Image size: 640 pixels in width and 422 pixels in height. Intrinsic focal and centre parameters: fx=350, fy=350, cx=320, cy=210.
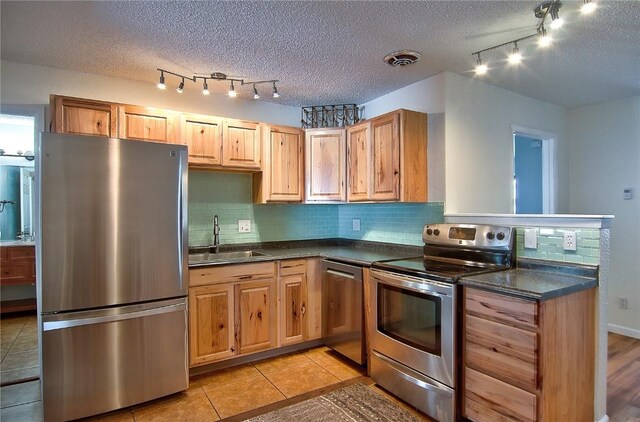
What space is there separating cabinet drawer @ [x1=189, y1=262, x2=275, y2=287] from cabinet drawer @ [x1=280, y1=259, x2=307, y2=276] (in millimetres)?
93

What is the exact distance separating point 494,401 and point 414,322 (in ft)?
2.02

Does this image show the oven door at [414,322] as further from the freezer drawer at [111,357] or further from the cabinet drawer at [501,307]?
the freezer drawer at [111,357]

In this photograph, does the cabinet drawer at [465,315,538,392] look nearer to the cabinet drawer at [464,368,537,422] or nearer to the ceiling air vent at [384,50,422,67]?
the cabinet drawer at [464,368,537,422]

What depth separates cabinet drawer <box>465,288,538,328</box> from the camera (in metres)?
1.73

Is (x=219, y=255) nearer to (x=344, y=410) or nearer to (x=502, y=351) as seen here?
(x=344, y=410)

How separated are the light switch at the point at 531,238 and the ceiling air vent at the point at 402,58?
145 cm

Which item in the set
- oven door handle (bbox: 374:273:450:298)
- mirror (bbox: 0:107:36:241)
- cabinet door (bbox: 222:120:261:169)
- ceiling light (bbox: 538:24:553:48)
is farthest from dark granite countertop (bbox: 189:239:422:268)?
mirror (bbox: 0:107:36:241)

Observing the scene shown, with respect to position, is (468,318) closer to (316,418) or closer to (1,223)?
(316,418)

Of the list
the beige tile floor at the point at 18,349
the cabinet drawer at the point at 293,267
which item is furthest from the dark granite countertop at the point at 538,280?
the beige tile floor at the point at 18,349

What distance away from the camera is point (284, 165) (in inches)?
135

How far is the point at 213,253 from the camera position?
3303 millimetres

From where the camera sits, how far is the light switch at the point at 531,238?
2.31 metres

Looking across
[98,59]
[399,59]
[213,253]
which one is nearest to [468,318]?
[399,59]

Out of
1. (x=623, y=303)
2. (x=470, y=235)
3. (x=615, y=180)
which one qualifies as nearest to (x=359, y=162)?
(x=470, y=235)
